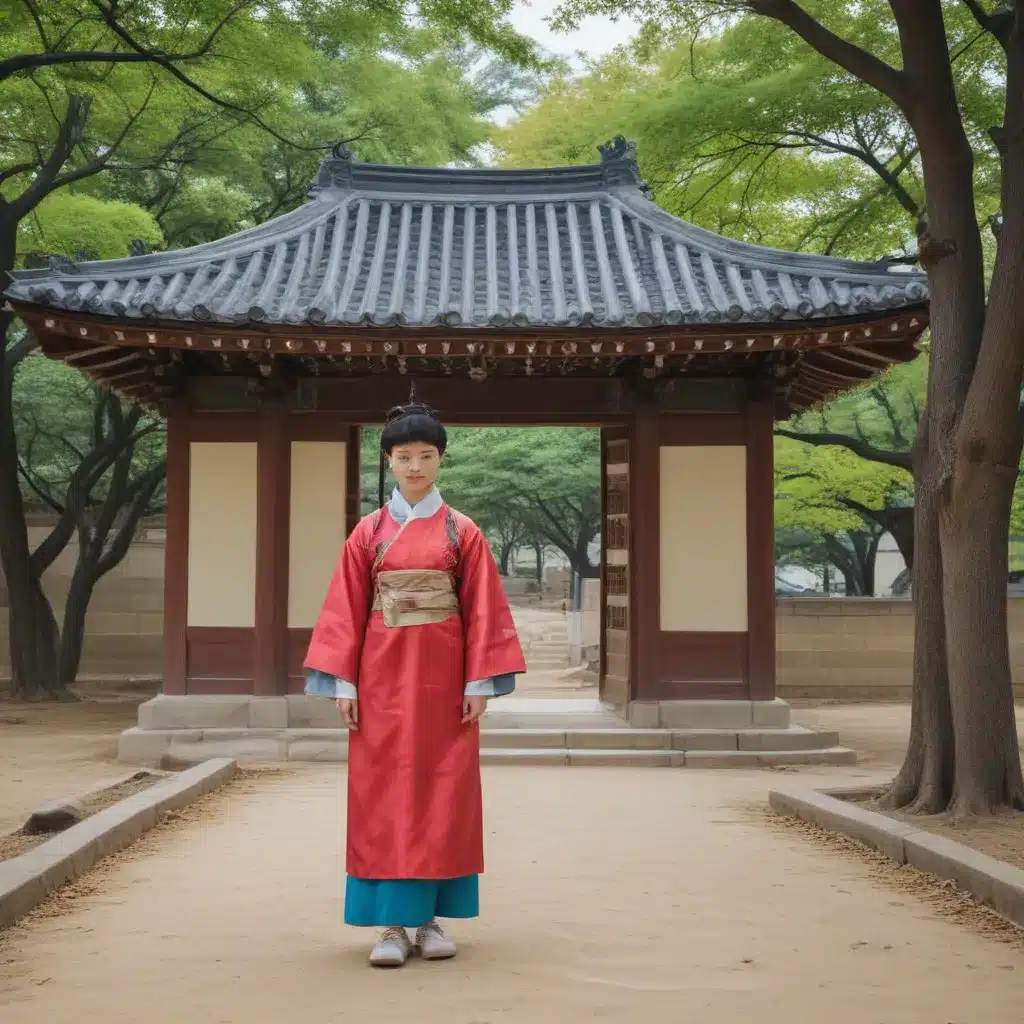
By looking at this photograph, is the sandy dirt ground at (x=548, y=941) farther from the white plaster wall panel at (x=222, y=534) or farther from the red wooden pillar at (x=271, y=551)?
the white plaster wall panel at (x=222, y=534)

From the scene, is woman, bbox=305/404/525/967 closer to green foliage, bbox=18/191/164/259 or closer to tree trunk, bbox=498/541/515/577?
green foliage, bbox=18/191/164/259

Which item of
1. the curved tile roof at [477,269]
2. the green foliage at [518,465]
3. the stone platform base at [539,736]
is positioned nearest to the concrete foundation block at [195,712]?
the stone platform base at [539,736]

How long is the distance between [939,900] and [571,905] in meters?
1.48

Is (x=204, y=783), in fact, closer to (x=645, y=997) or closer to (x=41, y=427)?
(x=645, y=997)

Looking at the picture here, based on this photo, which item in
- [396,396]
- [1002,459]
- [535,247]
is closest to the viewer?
[1002,459]

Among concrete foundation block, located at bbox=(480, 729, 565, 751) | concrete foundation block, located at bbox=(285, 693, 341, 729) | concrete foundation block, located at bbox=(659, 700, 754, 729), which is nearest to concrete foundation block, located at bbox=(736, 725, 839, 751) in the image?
concrete foundation block, located at bbox=(659, 700, 754, 729)

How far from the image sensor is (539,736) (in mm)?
10930

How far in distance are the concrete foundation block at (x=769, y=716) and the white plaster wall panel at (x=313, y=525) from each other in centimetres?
387

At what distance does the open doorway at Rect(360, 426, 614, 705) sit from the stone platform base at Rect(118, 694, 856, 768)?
82cm

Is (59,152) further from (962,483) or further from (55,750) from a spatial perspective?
(962,483)

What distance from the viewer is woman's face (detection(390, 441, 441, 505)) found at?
15.0ft

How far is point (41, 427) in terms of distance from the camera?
21.0 m

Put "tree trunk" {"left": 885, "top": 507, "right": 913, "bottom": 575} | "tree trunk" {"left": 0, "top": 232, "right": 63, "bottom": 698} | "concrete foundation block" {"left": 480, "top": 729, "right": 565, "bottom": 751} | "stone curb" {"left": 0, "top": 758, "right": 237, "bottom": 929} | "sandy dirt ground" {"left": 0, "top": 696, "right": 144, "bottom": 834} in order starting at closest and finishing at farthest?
"stone curb" {"left": 0, "top": 758, "right": 237, "bottom": 929} → "sandy dirt ground" {"left": 0, "top": 696, "right": 144, "bottom": 834} → "concrete foundation block" {"left": 480, "top": 729, "right": 565, "bottom": 751} → "tree trunk" {"left": 0, "top": 232, "right": 63, "bottom": 698} → "tree trunk" {"left": 885, "top": 507, "right": 913, "bottom": 575}

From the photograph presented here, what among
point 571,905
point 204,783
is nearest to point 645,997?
point 571,905
